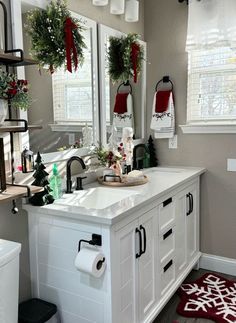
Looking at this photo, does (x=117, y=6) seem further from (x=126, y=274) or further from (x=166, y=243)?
(x=126, y=274)

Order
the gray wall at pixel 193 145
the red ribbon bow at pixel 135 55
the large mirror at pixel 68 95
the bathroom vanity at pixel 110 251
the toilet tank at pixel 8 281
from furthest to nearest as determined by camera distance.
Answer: the gray wall at pixel 193 145 < the red ribbon bow at pixel 135 55 < the large mirror at pixel 68 95 < the bathroom vanity at pixel 110 251 < the toilet tank at pixel 8 281

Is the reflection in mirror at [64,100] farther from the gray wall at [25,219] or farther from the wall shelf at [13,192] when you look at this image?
the wall shelf at [13,192]

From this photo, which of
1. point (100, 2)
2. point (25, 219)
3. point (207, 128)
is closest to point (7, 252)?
point (25, 219)

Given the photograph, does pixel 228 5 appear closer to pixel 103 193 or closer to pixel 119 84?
pixel 119 84

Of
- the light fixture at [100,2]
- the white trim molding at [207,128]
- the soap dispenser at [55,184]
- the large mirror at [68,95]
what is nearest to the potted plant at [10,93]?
the large mirror at [68,95]

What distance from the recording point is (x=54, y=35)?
198cm

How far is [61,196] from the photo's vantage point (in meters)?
2.01

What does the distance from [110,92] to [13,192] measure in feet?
4.46

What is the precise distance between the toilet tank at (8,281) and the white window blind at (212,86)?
6.70 feet

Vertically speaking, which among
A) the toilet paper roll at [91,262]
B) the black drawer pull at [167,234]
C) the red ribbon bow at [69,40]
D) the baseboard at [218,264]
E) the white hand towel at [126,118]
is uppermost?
the red ribbon bow at [69,40]

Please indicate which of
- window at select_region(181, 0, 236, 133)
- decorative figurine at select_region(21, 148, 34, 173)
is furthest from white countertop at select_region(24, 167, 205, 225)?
window at select_region(181, 0, 236, 133)

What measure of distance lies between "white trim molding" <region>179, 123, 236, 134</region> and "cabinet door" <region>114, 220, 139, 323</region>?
1.38 metres

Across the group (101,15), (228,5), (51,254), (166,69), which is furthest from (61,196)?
(228,5)

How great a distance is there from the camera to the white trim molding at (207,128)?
9.21 feet
